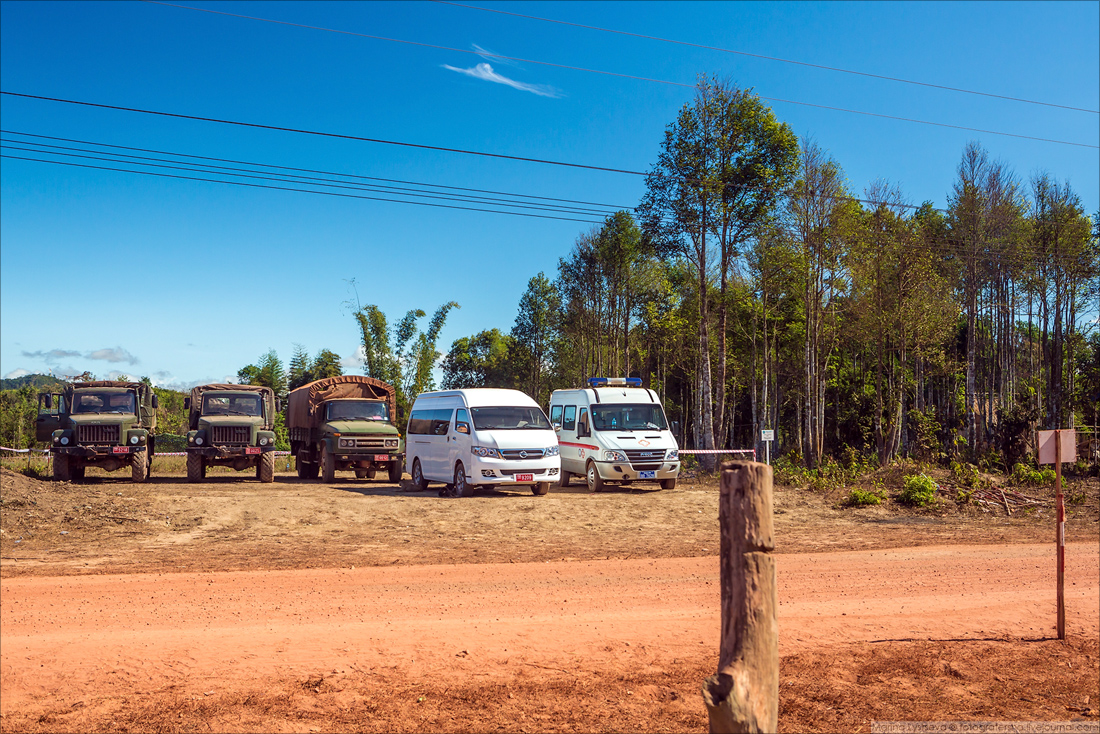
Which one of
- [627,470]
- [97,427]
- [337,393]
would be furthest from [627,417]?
[97,427]

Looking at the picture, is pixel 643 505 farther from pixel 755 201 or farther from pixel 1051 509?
pixel 755 201

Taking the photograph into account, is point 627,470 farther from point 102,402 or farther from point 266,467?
point 102,402

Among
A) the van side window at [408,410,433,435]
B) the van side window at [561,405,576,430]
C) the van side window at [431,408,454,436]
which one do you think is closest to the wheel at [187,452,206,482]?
the van side window at [408,410,433,435]

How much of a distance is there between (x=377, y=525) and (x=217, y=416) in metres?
11.8

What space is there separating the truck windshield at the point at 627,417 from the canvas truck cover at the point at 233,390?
1045cm

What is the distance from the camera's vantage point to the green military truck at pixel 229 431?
25.0 meters

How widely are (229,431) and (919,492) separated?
18808mm

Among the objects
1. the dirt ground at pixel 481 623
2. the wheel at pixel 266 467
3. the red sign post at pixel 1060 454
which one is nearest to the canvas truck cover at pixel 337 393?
the wheel at pixel 266 467

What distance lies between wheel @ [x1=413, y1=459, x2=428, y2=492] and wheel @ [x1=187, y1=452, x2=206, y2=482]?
6884 millimetres

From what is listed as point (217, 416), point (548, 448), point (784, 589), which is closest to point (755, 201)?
point (548, 448)

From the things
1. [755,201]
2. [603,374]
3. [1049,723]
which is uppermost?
[755,201]

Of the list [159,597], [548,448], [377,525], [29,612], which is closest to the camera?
[29,612]

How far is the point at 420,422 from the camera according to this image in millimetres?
23000

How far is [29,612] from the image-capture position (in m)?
9.04
